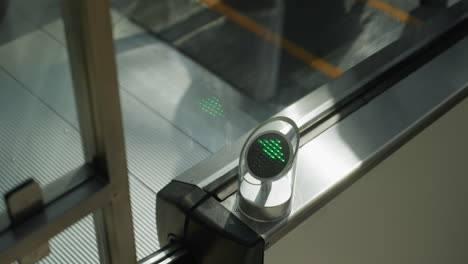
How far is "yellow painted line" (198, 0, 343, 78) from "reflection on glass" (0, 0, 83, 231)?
139 centimetres

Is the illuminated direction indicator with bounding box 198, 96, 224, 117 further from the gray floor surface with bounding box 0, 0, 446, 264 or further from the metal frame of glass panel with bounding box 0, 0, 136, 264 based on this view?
the metal frame of glass panel with bounding box 0, 0, 136, 264

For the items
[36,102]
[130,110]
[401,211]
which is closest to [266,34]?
[130,110]

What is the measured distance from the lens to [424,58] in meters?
1.96

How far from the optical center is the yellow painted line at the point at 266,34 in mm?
2574

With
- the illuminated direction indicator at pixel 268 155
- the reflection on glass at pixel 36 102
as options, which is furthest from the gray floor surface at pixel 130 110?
the illuminated direction indicator at pixel 268 155

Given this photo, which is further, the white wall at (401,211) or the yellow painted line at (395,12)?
the yellow painted line at (395,12)

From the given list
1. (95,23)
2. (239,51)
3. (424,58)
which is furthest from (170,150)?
(95,23)

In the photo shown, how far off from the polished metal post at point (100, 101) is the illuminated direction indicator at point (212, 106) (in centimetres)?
103

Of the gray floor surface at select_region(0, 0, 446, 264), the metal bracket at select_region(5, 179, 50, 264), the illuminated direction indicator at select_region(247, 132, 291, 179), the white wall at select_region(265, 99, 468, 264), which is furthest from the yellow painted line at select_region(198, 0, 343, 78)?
the metal bracket at select_region(5, 179, 50, 264)

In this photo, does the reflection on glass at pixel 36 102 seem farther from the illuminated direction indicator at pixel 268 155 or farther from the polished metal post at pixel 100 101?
the illuminated direction indicator at pixel 268 155

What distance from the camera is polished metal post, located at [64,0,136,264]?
3.28 ft

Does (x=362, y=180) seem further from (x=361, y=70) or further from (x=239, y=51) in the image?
(x=239, y=51)

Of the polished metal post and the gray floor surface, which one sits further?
the gray floor surface

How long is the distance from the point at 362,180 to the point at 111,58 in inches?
34.3
